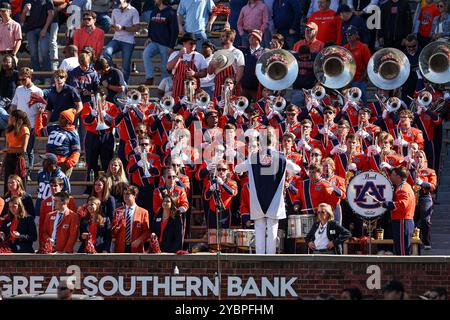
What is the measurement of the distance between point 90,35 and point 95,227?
5870 millimetres

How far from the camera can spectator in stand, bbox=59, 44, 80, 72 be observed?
27.1 m

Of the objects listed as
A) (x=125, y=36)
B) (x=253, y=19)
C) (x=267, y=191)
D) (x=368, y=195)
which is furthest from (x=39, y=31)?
(x=368, y=195)

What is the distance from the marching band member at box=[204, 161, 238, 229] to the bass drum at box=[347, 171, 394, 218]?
2.05 meters

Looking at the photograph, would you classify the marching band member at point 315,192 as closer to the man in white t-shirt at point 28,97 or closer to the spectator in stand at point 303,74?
the spectator in stand at point 303,74

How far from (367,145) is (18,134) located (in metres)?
4.74

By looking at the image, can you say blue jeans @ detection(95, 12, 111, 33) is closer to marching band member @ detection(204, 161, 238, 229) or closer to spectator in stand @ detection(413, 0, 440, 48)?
spectator in stand @ detection(413, 0, 440, 48)

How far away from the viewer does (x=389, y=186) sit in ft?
74.5

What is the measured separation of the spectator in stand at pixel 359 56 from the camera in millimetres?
27000

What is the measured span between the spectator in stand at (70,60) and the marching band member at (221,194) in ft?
12.5

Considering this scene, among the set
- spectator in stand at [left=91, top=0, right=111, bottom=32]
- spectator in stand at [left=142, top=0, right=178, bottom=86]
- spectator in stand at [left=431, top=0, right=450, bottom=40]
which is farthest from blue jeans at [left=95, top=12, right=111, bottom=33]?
spectator in stand at [left=431, top=0, right=450, bottom=40]

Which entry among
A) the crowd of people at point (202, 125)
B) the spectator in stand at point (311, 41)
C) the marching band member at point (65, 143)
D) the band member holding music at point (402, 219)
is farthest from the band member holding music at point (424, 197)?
the marching band member at point (65, 143)

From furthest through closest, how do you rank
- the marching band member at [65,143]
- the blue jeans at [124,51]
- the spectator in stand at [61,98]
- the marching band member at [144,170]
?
the blue jeans at [124,51]
the spectator in stand at [61,98]
the marching band member at [65,143]
the marching band member at [144,170]
